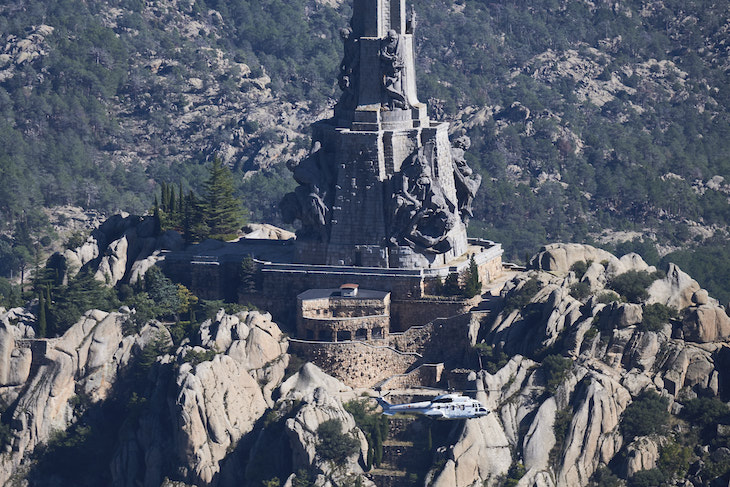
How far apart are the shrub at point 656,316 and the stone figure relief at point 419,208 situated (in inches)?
639

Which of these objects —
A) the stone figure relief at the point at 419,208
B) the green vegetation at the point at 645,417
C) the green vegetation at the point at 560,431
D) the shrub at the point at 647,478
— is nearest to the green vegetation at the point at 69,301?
the stone figure relief at the point at 419,208

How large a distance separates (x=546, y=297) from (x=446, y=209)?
976 cm

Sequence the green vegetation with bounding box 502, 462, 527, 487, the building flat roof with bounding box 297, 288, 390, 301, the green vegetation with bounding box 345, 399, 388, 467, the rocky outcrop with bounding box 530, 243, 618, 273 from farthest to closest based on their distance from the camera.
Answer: the rocky outcrop with bounding box 530, 243, 618, 273 → the building flat roof with bounding box 297, 288, 390, 301 → the green vegetation with bounding box 345, 399, 388, 467 → the green vegetation with bounding box 502, 462, 527, 487

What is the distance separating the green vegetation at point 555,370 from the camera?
142 metres

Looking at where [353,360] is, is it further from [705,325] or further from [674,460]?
[705,325]

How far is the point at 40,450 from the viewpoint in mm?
151750

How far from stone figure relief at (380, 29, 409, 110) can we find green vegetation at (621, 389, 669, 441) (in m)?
28.2

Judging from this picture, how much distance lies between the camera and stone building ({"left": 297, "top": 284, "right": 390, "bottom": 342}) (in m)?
149

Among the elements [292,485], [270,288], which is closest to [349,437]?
[292,485]

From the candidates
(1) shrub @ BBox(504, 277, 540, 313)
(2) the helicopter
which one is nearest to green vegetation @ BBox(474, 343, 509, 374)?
(1) shrub @ BBox(504, 277, 540, 313)

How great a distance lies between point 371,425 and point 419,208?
54.7 ft

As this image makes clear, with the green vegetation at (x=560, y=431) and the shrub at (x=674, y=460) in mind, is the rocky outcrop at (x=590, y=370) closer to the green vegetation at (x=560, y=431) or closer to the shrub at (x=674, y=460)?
the green vegetation at (x=560, y=431)

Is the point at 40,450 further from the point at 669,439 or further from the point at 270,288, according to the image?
the point at 669,439

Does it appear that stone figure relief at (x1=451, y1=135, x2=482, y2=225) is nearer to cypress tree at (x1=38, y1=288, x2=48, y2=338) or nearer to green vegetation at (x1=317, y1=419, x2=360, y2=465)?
green vegetation at (x1=317, y1=419, x2=360, y2=465)
